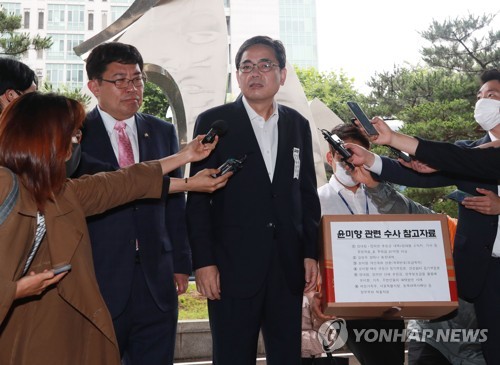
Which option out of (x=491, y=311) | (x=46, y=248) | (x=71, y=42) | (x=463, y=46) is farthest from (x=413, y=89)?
(x=71, y=42)

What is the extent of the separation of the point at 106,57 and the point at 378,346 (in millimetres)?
1940

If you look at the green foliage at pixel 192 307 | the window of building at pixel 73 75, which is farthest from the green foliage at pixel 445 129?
the window of building at pixel 73 75

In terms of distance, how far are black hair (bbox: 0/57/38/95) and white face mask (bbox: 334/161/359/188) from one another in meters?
1.72

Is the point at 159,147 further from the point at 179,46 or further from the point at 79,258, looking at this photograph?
the point at 179,46

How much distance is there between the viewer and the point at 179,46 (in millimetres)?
8359

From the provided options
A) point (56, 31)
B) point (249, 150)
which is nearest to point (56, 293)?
point (249, 150)

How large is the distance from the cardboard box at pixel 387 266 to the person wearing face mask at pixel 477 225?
273 mm

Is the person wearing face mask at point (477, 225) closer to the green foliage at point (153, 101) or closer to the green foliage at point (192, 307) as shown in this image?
the green foliage at point (192, 307)

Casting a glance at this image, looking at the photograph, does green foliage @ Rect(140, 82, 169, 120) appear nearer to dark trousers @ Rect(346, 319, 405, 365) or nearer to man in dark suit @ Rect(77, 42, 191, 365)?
man in dark suit @ Rect(77, 42, 191, 365)

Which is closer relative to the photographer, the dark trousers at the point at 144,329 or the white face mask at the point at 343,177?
the dark trousers at the point at 144,329

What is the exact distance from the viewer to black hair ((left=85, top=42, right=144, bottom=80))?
2502mm

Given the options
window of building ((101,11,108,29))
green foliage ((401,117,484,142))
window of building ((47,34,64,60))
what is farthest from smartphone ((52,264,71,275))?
window of building ((101,11,108,29))

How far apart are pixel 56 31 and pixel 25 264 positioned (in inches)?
1385

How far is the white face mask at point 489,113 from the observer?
2.70m
